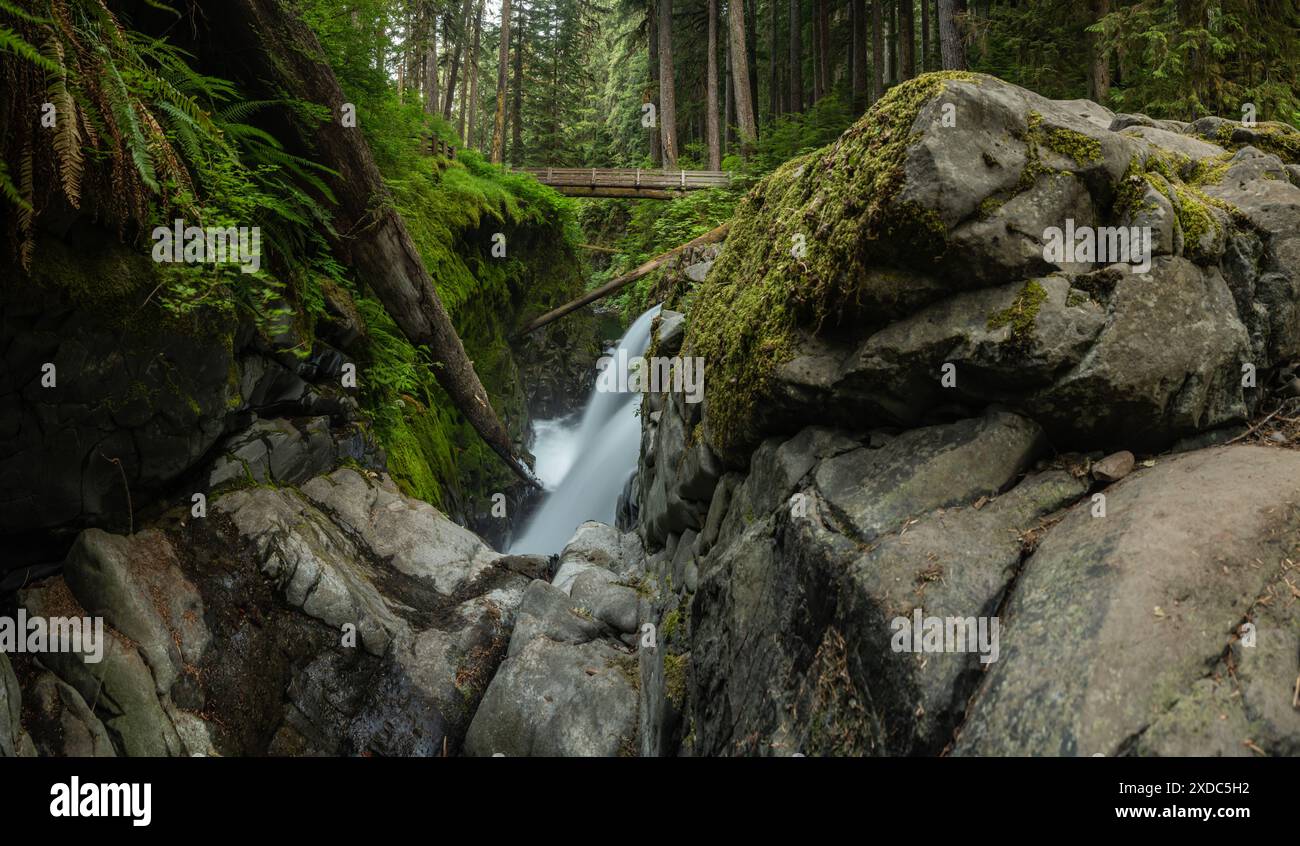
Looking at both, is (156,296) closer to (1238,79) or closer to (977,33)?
(1238,79)

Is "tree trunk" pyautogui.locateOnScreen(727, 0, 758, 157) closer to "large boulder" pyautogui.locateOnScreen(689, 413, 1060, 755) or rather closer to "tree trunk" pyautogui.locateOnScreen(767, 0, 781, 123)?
"tree trunk" pyautogui.locateOnScreen(767, 0, 781, 123)

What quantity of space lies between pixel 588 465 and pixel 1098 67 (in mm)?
11714

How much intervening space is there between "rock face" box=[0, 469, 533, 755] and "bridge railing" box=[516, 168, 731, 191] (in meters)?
16.6

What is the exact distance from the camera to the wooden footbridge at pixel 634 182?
2123 centimetres

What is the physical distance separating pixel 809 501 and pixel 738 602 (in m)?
0.80

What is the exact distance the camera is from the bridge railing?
21.2m

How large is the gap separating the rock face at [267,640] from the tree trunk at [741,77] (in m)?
18.2

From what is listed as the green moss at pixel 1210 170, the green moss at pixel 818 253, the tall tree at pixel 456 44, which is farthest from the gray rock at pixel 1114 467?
the tall tree at pixel 456 44

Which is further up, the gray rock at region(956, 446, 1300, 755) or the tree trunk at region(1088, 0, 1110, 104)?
the tree trunk at region(1088, 0, 1110, 104)

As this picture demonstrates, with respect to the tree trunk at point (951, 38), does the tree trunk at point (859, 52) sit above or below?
above

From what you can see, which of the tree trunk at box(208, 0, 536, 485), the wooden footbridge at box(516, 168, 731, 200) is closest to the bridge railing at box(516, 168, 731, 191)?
the wooden footbridge at box(516, 168, 731, 200)

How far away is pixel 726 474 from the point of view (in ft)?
18.5

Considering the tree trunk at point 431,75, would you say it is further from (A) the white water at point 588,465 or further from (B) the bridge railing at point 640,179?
(A) the white water at point 588,465
